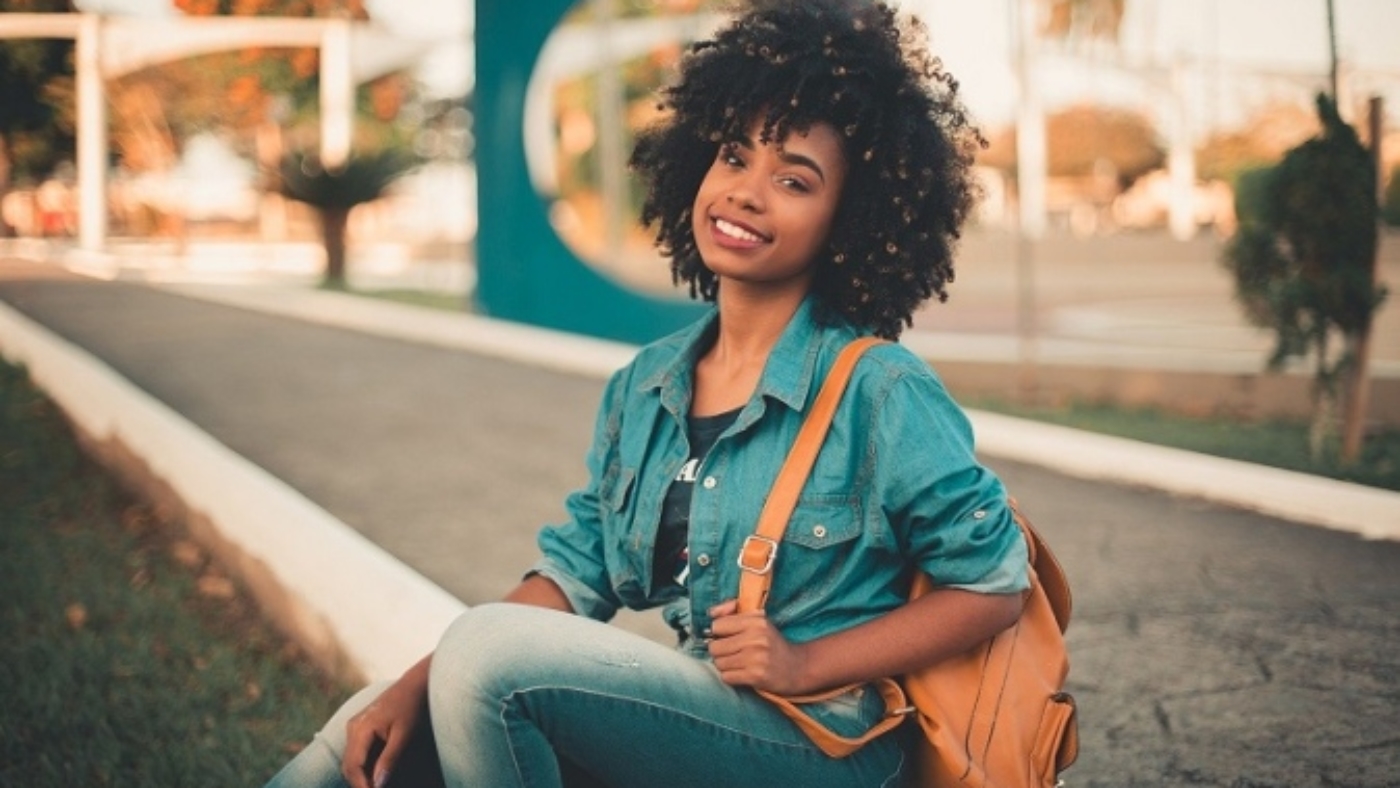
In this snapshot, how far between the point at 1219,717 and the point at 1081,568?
4.87ft

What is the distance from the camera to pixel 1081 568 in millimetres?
4766

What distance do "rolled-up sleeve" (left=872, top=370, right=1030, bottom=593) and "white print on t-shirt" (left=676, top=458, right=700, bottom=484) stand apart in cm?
31

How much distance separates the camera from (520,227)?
511 inches

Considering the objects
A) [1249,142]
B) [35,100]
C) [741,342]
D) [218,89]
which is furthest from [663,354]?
[218,89]

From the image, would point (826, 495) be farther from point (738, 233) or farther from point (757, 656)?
point (738, 233)

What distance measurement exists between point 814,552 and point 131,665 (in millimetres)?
2797

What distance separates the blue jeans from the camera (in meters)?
1.82

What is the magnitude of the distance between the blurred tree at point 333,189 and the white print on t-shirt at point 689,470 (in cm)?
1809

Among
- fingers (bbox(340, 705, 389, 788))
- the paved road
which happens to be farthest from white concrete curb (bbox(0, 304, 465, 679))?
fingers (bbox(340, 705, 389, 788))

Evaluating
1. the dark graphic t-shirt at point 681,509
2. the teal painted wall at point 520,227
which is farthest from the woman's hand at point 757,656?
the teal painted wall at point 520,227

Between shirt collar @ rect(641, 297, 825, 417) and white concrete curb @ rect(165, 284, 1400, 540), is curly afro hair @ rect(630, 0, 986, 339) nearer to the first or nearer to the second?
shirt collar @ rect(641, 297, 825, 417)

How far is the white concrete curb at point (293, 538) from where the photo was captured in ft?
12.3

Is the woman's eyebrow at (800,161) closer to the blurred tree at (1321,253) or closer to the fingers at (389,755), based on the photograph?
the fingers at (389,755)

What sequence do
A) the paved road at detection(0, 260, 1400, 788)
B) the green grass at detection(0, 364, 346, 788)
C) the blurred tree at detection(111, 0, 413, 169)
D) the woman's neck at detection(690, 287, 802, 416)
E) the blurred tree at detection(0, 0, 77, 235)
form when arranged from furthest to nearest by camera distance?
1. the blurred tree at detection(111, 0, 413, 169)
2. the blurred tree at detection(0, 0, 77, 235)
3. the green grass at detection(0, 364, 346, 788)
4. the paved road at detection(0, 260, 1400, 788)
5. the woman's neck at detection(690, 287, 802, 416)
